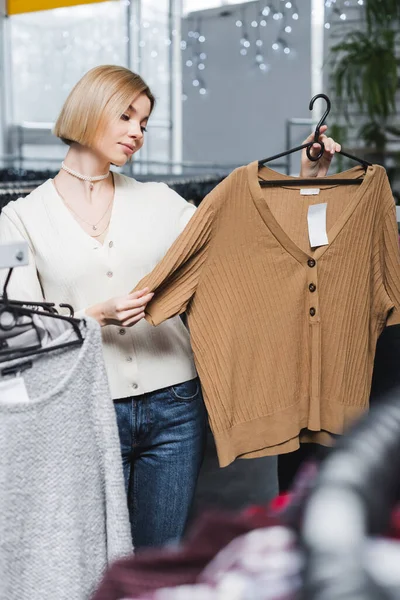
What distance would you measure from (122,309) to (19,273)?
287mm

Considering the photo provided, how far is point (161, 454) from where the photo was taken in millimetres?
1692

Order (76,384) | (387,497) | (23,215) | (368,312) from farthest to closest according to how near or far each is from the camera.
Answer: (368,312) < (23,215) < (76,384) < (387,497)

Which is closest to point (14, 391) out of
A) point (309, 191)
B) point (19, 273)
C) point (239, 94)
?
point (19, 273)

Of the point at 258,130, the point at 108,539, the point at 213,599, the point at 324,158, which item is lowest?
the point at 108,539

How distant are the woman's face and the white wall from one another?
7168mm

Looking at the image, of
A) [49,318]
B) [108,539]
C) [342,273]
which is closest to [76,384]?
[49,318]

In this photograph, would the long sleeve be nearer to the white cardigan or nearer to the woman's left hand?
the white cardigan

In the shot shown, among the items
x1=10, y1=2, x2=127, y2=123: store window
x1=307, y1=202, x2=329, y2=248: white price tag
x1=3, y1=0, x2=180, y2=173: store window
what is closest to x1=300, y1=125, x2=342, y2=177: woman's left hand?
x1=307, y1=202, x2=329, y2=248: white price tag

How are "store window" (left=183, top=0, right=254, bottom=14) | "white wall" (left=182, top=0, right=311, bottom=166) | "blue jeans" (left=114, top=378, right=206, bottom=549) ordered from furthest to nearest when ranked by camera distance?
"store window" (left=183, top=0, right=254, bottom=14) < "white wall" (left=182, top=0, right=311, bottom=166) < "blue jeans" (left=114, top=378, right=206, bottom=549)

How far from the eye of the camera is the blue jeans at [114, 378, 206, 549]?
165 centimetres

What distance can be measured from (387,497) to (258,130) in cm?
899

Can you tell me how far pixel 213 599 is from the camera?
65 centimetres

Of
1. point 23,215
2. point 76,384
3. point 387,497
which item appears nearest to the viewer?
point 387,497

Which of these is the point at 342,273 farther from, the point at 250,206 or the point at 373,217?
the point at 250,206
